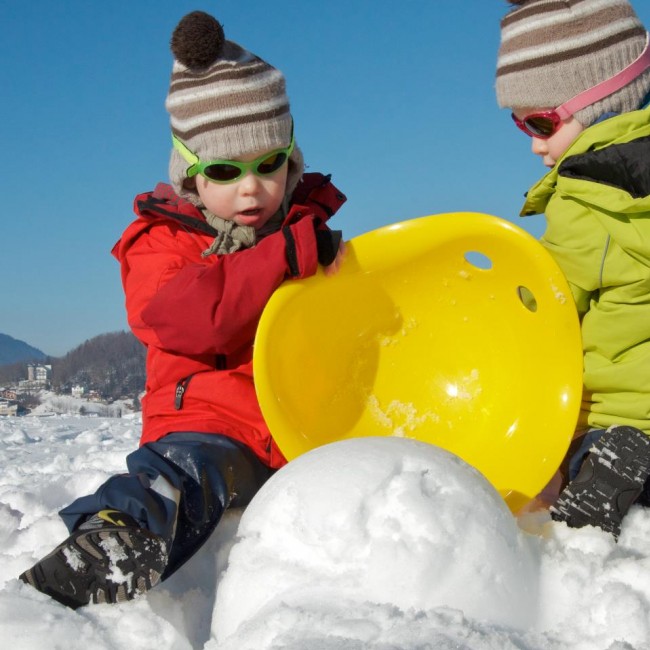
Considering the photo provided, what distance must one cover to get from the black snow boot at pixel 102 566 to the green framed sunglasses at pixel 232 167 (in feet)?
3.32

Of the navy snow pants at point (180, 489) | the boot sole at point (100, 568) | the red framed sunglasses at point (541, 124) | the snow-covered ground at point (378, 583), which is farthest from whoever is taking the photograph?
the red framed sunglasses at point (541, 124)

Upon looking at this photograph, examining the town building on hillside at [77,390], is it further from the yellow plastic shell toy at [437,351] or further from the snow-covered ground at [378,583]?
the snow-covered ground at [378,583]

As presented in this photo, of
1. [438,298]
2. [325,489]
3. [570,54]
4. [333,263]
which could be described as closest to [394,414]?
[438,298]

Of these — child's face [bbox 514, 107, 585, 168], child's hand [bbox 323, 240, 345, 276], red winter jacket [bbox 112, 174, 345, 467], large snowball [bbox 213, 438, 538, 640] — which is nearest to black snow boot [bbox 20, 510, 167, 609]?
large snowball [bbox 213, 438, 538, 640]

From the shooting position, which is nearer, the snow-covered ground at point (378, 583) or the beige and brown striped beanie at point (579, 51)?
the snow-covered ground at point (378, 583)

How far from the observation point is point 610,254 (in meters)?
2.01

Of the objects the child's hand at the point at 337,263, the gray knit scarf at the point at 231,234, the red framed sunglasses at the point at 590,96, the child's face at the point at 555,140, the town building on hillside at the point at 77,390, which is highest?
the red framed sunglasses at the point at 590,96

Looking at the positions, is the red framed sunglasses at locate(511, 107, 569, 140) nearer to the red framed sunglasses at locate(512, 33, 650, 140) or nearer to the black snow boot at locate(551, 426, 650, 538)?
the red framed sunglasses at locate(512, 33, 650, 140)

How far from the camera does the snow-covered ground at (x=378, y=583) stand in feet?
4.01

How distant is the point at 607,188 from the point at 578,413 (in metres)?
0.55

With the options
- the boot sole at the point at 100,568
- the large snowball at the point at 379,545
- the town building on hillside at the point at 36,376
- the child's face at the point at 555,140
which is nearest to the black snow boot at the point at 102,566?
the boot sole at the point at 100,568

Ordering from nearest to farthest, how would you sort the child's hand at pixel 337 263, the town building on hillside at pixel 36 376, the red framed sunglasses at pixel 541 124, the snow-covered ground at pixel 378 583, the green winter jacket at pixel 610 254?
1. the snow-covered ground at pixel 378 583
2. the green winter jacket at pixel 610 254
3. the child's hand at pixel 337 263
4. the red framed sunglasses at pixel 541 124
5. the town building on hillside at pixel 36 376

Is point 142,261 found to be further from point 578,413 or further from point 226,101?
point 578,413

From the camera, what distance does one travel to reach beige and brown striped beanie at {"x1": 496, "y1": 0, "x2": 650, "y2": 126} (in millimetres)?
2127
